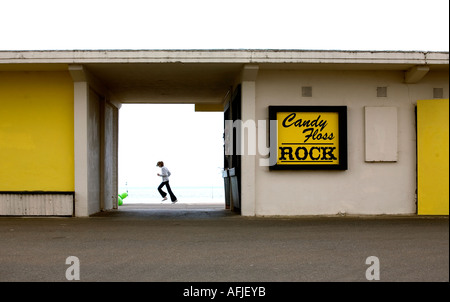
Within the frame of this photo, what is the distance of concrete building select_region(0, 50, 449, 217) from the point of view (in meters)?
13.3

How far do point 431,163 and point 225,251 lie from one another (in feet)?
24.8

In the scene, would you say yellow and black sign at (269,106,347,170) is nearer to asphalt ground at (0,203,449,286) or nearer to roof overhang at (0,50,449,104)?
roof overhang at (0,50,449,104)

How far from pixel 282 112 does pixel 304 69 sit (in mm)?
1111

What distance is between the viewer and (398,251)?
7.43m

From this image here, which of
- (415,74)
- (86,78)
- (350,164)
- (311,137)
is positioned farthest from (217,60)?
(415,74)

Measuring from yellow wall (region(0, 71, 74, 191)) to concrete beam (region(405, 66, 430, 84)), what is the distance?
25.1ft

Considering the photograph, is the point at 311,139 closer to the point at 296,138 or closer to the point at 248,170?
the point at 296,138

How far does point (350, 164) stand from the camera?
44.1ft

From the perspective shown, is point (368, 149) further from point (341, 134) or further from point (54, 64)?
point (54, 64)

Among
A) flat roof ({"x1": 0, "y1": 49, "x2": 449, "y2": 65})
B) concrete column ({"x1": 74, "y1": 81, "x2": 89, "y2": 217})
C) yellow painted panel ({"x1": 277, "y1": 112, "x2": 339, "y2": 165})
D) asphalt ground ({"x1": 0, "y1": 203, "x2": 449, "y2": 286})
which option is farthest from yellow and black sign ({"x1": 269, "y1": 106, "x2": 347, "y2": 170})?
concrete column ({"x1": 74, "y1": 81, "x2": 89, "y2": 217})

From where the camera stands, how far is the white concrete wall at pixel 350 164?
1336cm

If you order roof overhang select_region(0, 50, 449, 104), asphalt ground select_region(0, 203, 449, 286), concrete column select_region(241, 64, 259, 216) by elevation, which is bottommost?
asphalt ground select_region(0, 203, 449, 286)

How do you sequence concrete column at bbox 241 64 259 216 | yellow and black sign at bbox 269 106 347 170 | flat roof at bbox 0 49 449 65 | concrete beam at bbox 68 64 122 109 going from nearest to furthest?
flat roof at bbox 0 49 449 65, concrete beam at bbox 68 64 122 109, concrete column at bbox 241 64 259 216, yellow and black sign at bbox 269 106 347 170

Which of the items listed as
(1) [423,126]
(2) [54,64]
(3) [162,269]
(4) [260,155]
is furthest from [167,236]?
(1) [423,126]
